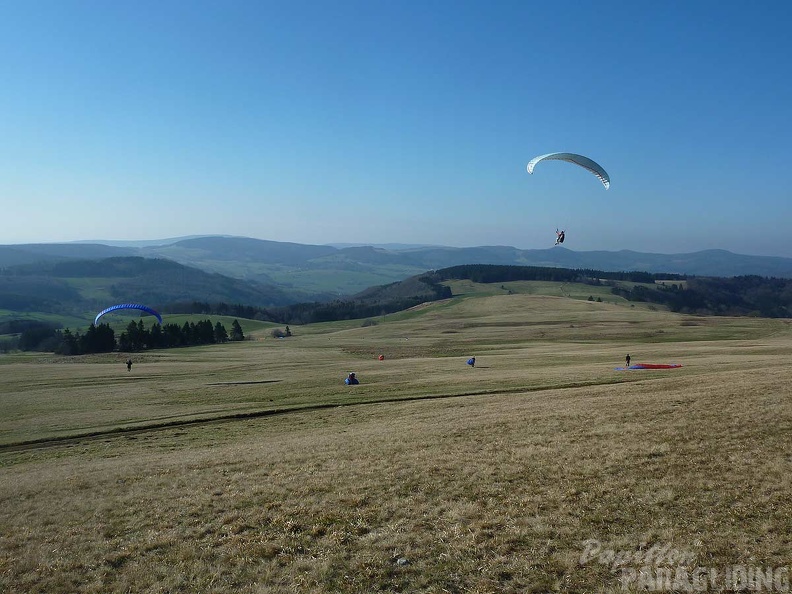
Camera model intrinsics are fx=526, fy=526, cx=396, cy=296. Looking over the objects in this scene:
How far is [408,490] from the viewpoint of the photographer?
569 inches

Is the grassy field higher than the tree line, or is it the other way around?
the grassy field

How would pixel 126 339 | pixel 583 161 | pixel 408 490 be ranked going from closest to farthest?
pixel 408 490, pixel 583 161, pixel 126 339

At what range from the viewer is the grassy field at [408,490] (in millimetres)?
10266

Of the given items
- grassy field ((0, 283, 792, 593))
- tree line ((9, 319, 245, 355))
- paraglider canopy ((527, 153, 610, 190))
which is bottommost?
tree line ((9, 319, 245, 355))

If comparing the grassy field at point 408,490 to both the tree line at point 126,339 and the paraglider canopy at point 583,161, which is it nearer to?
the paraglider canopy at point 583,161

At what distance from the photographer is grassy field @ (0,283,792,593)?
1027cm

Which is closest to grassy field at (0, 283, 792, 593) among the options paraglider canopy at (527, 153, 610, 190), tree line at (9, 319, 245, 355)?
paraglider canopy at (527, 153, 610, 190)

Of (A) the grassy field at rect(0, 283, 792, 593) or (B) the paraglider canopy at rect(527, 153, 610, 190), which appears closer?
(A) the grassy field at rect(0, 283, 792, 593)

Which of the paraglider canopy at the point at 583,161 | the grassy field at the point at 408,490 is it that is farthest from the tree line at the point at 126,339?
the paraglider canopy at the point at 583,161

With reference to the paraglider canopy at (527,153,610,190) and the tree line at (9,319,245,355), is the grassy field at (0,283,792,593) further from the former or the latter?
the tree line at (9,319,245,355)

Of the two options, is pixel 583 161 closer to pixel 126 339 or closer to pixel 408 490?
pixel 408 490

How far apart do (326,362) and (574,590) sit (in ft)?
171

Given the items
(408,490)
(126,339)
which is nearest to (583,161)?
(408,490)

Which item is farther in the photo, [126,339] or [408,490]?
[126,339]
